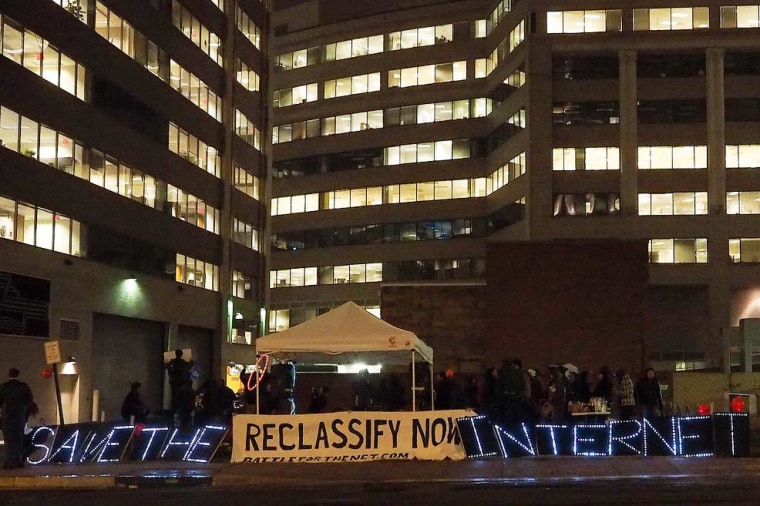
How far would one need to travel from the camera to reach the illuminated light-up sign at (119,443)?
70.6 feet

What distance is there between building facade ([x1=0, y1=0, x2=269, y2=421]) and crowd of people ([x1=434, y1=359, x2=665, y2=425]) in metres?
11.6

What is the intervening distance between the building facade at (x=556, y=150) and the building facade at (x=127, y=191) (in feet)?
54.8

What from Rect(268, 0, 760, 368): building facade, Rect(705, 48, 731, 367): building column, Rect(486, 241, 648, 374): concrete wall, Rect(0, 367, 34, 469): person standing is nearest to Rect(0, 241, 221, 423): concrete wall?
Rect(0, 367, 34, 469): person standing

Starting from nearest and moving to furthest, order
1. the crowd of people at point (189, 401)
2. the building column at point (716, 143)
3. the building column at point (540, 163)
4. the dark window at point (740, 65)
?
the crowd of people at point (189, 401)
the building column at point (716, 143)
the building column at point (540, 163)
the dark window at point (740, 65)

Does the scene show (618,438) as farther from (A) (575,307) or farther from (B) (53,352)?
(A) (575,307)

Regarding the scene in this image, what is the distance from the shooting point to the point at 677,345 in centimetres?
6944

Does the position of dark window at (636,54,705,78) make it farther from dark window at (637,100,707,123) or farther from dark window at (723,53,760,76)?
dark window at (637,100,707,123)

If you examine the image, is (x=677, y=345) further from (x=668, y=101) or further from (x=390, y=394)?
(x=390, y=394)

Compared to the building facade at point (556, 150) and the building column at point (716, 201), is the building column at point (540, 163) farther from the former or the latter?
the building column at point (716, 201)

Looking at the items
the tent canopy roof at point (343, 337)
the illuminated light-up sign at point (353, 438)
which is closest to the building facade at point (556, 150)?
the tent canopy roof at point (343, 337)

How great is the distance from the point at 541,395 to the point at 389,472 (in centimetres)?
863

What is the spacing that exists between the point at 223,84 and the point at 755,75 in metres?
36.3

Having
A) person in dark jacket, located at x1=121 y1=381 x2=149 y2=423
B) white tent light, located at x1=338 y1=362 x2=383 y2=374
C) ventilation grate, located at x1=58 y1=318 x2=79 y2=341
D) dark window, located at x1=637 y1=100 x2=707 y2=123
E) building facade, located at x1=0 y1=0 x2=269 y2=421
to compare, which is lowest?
person in dark jacket, located at x1=121 y1=381 x2=149 y2=423

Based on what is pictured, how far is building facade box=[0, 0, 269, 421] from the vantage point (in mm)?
36219
